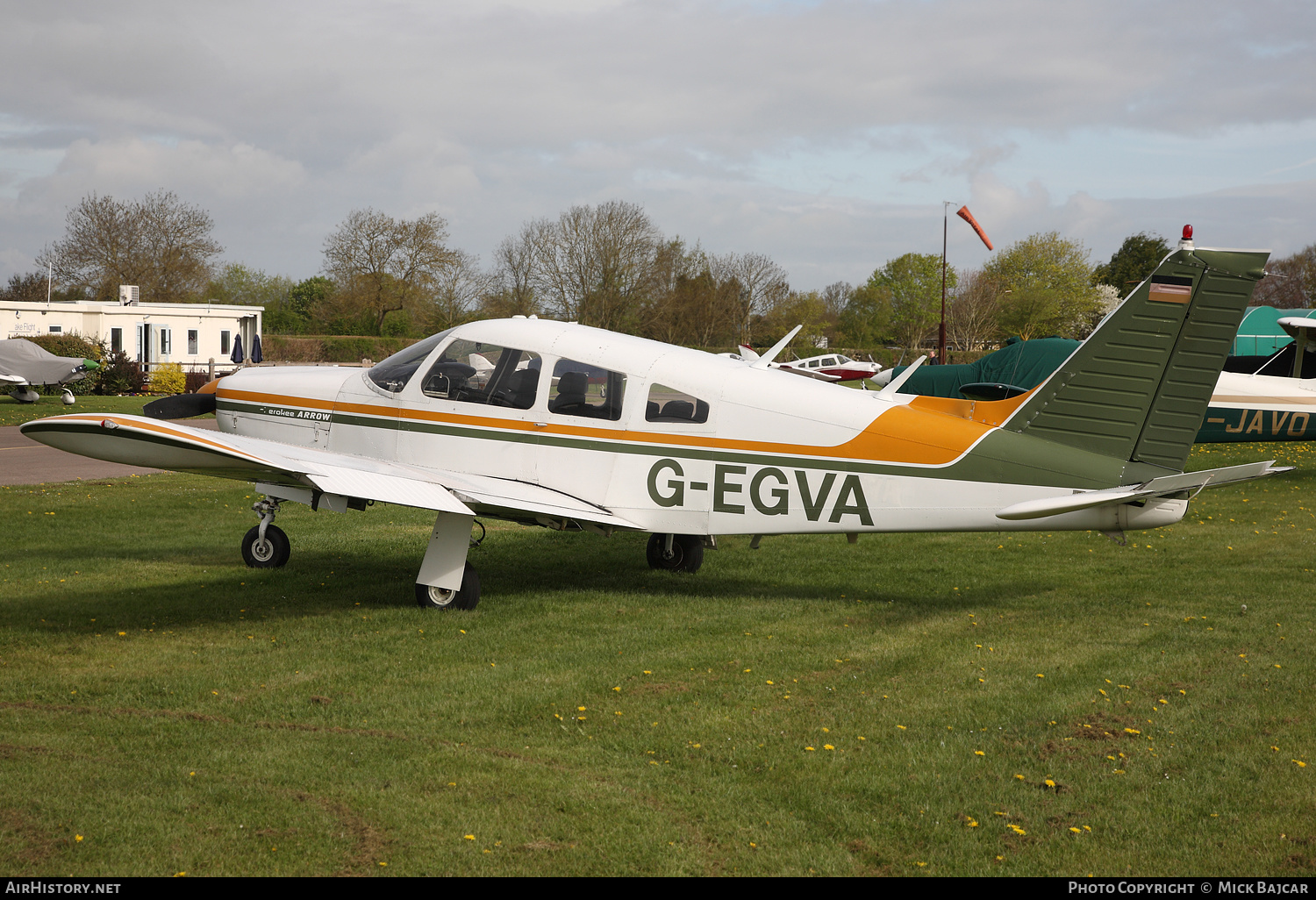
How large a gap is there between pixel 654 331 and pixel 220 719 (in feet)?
208

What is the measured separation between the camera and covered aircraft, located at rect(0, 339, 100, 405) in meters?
29.5

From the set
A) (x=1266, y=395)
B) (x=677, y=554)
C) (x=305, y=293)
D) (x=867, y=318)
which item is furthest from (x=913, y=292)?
(x=677, y=554)

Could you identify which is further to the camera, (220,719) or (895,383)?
(895,383)

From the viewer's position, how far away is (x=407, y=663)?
650 centimetres

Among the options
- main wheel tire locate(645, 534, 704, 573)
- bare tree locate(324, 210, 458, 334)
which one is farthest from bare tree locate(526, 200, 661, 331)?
main wheel tire locate(645, 534, 704, 573)

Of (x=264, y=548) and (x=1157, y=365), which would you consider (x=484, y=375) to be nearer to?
(x=264, y=548)

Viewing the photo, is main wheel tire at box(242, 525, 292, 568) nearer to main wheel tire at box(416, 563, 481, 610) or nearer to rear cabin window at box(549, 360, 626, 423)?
main wheel tire at box(416, 563, 481, 610)

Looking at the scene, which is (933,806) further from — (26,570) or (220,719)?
(26,570)

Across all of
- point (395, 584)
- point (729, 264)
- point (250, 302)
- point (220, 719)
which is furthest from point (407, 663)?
point (250, 302)

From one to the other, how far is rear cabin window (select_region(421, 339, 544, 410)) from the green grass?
1.77 meters

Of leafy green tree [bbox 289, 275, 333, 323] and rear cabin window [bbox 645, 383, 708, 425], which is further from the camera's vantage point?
leafy green tree [bbox 289, 275, 333, 323]

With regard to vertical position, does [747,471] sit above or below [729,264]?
below

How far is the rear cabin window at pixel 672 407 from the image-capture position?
315 inches
